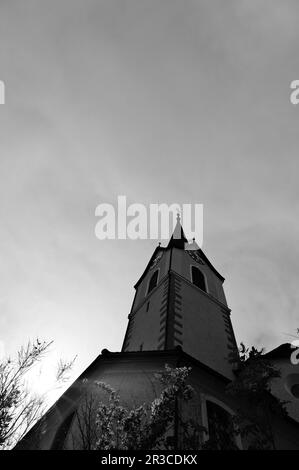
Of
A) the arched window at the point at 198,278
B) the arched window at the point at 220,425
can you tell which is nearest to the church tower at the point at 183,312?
the arched window at the point at 198,278

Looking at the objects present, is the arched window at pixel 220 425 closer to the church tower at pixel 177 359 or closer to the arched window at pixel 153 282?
the church tower at pixel 177 359

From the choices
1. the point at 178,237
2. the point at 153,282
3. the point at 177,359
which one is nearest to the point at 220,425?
the point at 177,359

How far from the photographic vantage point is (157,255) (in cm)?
2709

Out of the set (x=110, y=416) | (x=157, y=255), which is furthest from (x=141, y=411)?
(x=157, y=255)

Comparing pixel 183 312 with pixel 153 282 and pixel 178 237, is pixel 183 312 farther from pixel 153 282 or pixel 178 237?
pixel 178 237

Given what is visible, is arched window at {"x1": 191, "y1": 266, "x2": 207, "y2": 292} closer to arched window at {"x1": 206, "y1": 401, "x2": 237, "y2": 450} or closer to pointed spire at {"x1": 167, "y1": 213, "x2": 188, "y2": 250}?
pointed spire at {"x1": 167, "y1": 213, "x2": 188, "y2": 250}

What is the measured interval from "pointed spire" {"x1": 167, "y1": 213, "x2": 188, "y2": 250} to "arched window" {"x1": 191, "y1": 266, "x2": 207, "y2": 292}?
2.98 meters

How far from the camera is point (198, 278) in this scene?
22.1 m

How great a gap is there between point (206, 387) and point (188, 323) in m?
5.09

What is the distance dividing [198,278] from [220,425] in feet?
41.0

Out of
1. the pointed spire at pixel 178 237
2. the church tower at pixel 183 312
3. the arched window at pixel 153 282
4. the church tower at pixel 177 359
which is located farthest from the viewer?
the pointed spire at pixel 178 237

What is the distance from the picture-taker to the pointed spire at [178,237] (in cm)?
2570
